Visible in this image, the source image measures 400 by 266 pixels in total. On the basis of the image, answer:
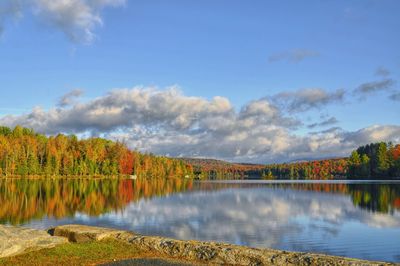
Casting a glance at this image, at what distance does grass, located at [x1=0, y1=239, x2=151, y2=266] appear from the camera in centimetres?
2008

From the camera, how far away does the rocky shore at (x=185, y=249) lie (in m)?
20.2

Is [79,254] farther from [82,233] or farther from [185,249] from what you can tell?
[185,249]

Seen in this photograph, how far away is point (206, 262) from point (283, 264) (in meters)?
4.17

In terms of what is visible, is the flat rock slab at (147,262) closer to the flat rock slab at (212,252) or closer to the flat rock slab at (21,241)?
the flat rock slab at (212,252)

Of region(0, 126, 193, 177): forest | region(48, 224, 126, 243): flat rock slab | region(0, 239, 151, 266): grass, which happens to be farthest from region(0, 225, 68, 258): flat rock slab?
region(0, 126, 193, 177): forest

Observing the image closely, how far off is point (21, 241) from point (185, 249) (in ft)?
30.2

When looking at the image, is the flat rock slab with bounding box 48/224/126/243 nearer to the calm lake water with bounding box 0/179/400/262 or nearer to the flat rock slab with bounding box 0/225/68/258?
the flat rock slab with bounding box 0/225/68/258

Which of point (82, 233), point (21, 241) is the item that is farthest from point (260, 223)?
point (21, 241)

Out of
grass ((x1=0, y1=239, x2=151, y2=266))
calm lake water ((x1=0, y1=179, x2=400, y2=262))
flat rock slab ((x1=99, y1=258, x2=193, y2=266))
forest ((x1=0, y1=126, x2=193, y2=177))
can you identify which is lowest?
calm lake water ((x1=0, y1=179, x2=400, y2=262))

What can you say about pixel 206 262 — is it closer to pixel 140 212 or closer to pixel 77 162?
pixel 140 212

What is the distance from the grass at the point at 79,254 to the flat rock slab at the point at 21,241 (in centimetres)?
43

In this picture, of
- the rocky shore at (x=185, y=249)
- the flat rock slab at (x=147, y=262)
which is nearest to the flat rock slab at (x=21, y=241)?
the rocky shore at (x=185, y=249)

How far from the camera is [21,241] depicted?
22.2 m

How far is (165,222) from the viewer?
41375 millimetres
